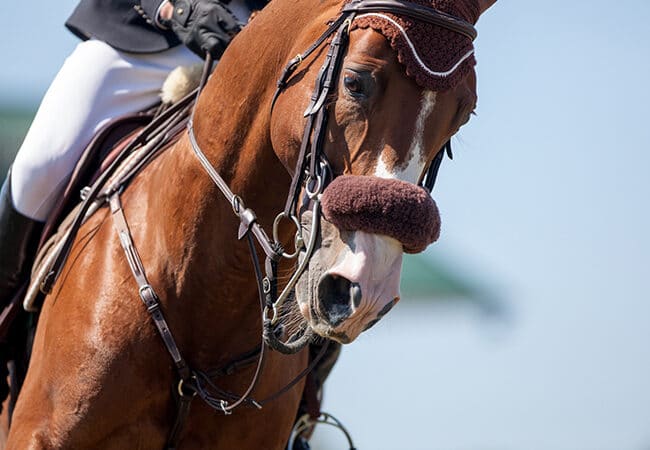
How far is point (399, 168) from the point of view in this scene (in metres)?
3.84

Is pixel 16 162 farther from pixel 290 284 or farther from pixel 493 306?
pixel 493 306

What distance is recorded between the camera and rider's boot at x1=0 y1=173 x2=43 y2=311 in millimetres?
5598

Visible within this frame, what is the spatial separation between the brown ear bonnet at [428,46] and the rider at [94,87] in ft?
4.60

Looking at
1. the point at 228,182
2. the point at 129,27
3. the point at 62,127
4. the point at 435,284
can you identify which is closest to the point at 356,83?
the point at 228,182

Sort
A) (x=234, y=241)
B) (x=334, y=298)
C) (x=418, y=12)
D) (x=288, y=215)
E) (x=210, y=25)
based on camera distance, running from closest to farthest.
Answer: (x=334, y=298) < (x=418, y=12) < (x=288, y=215) < (x=234, y=241) < (x=210, y=25)

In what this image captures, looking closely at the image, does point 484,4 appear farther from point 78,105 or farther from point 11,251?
point 11,251

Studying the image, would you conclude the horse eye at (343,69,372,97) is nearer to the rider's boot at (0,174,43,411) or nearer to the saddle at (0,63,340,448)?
the saddle at (0,63,340,448)

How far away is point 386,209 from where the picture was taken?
3682 mm

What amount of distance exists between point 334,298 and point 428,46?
0.91 m

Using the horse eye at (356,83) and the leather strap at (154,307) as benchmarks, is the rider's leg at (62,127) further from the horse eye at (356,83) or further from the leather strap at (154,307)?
the horse eye at (356,83)

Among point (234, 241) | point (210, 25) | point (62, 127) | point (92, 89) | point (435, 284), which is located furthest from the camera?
point (435, 284)

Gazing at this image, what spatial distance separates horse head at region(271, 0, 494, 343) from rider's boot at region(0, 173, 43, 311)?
79.6 inches

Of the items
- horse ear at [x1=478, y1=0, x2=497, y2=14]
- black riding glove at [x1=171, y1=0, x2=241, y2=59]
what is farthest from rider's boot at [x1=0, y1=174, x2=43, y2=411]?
horse ear at [x1=478, y1=0, x2=497, y2=14]

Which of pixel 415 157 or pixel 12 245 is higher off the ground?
pixel 415 157
